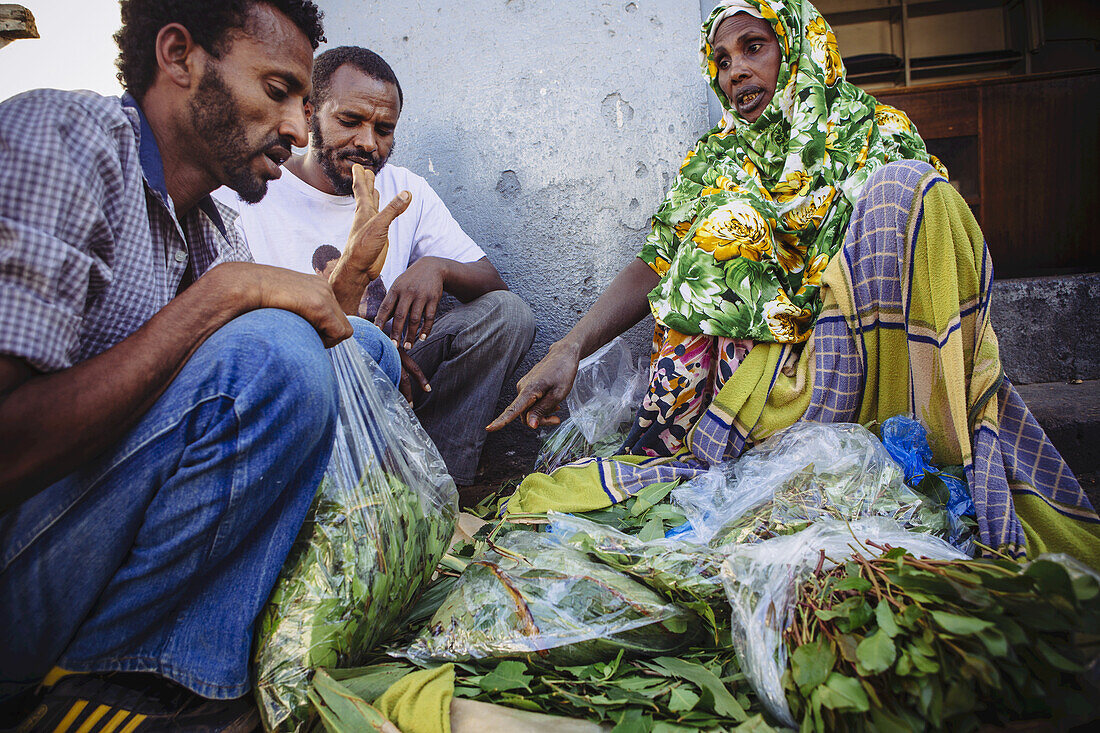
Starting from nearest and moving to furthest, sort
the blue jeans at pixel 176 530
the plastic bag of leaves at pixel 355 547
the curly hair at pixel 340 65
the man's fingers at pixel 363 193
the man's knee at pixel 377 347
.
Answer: the blue jeans at pixel 176 530 < the plastic bag of leaves at pixel 355 547 < the man's knee at pixel 377 347 < the man's fingers at pixel 363 193 < the curly hair at pixel 340 65

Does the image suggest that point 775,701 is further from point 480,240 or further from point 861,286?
point 480,240

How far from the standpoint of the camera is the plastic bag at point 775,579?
1012 millimetres

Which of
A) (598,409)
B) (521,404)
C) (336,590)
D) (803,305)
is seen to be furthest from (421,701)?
(803,305)

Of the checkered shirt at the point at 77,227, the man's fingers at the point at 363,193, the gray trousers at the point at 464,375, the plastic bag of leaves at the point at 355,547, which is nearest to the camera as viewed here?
the checkered shirt at the point at 77,227

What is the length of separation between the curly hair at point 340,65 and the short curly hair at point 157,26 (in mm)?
1171

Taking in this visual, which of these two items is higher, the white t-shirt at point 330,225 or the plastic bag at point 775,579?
the white t-shirt at point 330,225

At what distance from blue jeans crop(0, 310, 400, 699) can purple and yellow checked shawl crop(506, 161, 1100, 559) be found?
0.81 m

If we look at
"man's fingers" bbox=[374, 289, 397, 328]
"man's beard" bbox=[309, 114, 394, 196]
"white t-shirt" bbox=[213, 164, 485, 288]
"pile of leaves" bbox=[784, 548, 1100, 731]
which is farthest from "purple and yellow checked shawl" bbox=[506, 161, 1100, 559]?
"man's beard" bbox=[309, 114, 394, 196]

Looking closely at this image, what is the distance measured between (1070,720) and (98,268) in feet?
5.28

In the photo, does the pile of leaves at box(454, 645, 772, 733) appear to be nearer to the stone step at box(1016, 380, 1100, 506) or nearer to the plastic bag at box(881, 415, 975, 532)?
the plastic bag at box(881, 415, 975, 532)

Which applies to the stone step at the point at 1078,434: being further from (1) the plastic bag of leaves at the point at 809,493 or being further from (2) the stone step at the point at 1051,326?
(1) the plastic bag of leaves at the point at 809,493

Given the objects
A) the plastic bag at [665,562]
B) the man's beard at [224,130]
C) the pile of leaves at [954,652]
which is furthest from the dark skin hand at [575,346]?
the pile of leaves at [954,652]

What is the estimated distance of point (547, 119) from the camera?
2.65m

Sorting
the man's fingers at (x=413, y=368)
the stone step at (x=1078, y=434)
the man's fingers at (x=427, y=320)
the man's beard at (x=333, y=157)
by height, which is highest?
the man's beard at (x=333, y=157)
